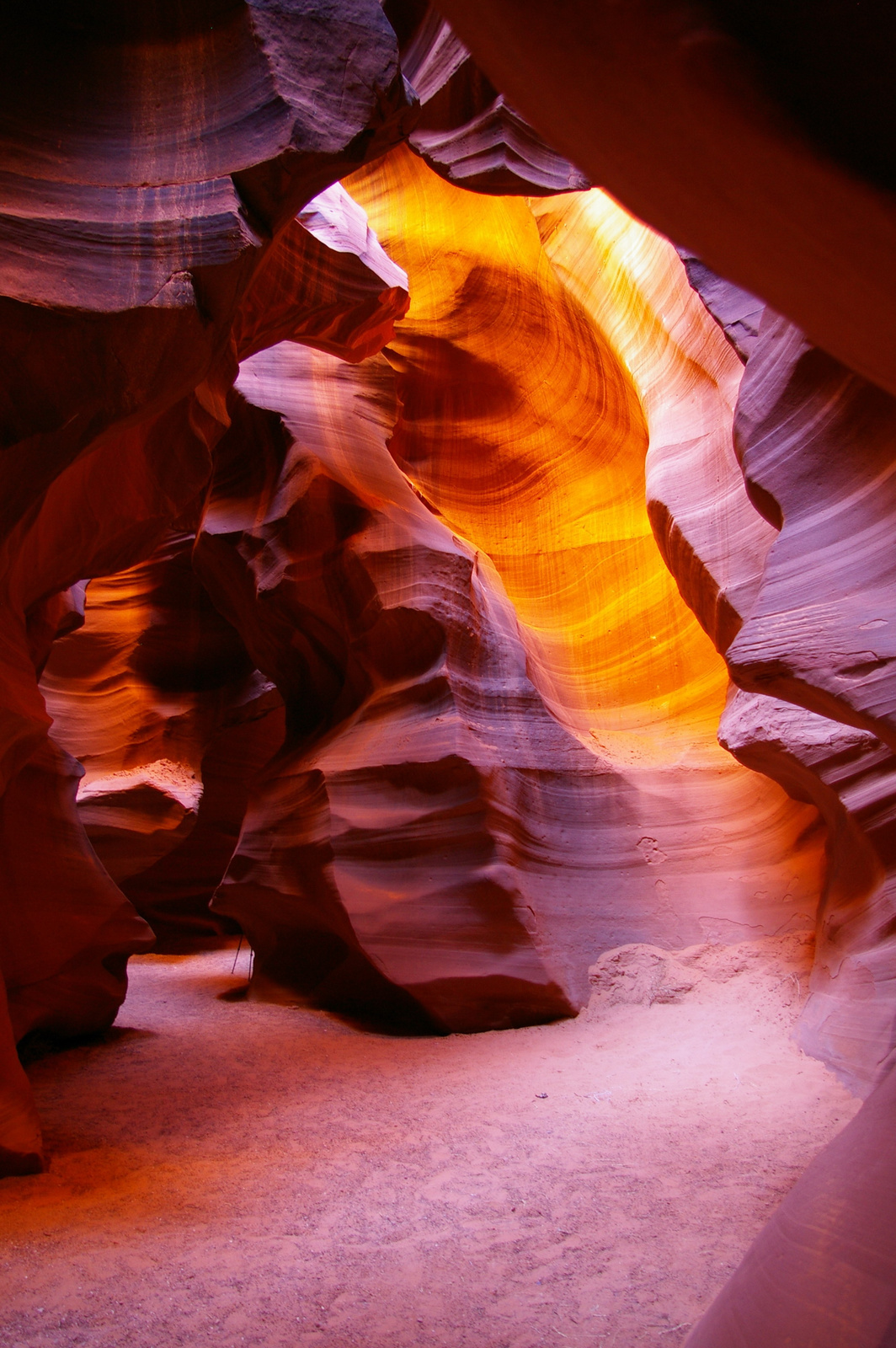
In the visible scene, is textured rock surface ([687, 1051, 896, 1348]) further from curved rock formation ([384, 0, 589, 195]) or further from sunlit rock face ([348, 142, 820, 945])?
curved rock formation ([384, 0, 589, 195])

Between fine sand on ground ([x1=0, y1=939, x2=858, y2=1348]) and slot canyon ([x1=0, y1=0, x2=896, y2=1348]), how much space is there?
23 millimetres

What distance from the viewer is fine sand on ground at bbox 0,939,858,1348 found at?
8.03 feet

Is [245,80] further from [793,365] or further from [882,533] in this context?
[882,533]

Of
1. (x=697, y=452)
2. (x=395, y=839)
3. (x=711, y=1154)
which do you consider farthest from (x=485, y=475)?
(x=711, y=1154)

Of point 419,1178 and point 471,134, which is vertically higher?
point 471,134

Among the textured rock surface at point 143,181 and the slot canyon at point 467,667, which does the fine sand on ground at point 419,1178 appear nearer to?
the slot canyon at point 467,667

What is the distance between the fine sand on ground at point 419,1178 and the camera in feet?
8.03

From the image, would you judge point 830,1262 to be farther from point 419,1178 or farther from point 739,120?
point 419,1178

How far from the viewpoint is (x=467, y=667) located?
665 centimetres

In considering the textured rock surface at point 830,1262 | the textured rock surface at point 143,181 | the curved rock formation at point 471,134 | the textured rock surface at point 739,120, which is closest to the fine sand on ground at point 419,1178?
the textured rock surface at point 830,1262

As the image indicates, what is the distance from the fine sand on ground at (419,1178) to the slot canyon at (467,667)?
0.08 ft

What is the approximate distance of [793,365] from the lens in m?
3.19

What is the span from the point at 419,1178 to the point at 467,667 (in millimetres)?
3766

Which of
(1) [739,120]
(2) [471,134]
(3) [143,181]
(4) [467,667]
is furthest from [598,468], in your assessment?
(1) [739,120]
